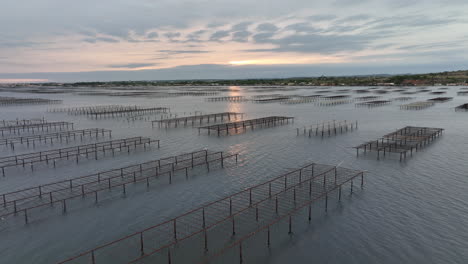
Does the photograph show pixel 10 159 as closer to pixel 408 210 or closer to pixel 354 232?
pixel 354 232

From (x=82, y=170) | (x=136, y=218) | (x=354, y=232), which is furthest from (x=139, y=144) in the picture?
(x=354, y=232)

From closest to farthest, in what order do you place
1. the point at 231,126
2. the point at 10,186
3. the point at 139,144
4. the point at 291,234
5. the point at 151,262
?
the point at 151,262
the point at 291,234
the point at 10,186
the point at 139,144
the point at 231,126

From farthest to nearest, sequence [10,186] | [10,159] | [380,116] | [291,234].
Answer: [380,116], [10,159], [10,186], [291,234]

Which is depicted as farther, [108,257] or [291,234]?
[291,234]

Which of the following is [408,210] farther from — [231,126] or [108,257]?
[231,126]

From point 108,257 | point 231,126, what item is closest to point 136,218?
point 108,257

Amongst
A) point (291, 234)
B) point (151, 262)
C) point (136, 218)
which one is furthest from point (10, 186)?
point (291, 234)

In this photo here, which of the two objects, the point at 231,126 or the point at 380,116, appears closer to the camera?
the point at 231,126

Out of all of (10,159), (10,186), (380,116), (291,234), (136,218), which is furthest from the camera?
(380,116)

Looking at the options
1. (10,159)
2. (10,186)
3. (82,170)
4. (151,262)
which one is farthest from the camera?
(10,159)
